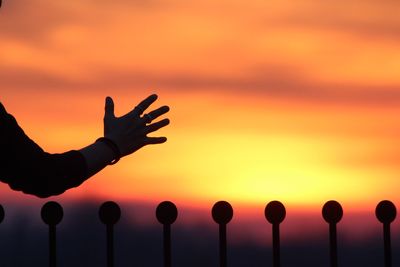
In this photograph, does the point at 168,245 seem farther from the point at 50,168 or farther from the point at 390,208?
the point at 50,168

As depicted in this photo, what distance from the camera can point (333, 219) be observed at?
7.16 m

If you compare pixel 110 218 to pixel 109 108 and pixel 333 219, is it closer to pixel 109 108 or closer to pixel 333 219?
pixel 333 219

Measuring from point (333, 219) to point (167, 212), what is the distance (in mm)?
1354

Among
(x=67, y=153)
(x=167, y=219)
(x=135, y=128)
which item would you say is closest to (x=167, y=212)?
(x=167, y=219)

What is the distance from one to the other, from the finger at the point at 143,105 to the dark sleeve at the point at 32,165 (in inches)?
17.6

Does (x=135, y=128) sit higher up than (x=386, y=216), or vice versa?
(x=135, y=128)

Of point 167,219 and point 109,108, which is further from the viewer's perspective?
point 167,219

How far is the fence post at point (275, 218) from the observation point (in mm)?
7074

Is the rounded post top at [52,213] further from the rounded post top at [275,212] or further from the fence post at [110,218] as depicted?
the rounded post top at [275,212]

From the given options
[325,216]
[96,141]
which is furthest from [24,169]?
[325,216]

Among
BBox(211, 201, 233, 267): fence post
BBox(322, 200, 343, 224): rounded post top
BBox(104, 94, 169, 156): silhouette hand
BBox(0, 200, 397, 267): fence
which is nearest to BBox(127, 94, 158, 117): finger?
BBox(104, 94, 169, 156): silhouette hand

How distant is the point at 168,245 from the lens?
23.1ft

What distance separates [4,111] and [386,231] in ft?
13.0

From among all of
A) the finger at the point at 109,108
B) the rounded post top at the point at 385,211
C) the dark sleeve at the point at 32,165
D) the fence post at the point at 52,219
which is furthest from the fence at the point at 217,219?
the dark sleeve at the point at 32,165
